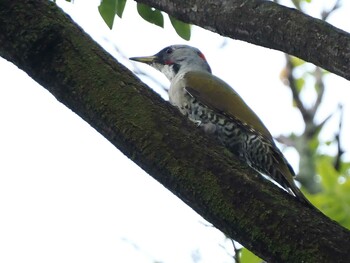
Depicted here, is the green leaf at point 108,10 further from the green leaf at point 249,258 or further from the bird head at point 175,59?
the bird head at point 175,59

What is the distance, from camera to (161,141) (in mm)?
2410

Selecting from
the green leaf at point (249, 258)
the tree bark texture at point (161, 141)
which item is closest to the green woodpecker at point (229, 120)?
the green leaf at point (249, 258)

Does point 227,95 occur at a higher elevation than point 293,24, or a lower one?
higher

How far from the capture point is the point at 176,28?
368 centimetres

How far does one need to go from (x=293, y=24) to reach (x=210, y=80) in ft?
9.38

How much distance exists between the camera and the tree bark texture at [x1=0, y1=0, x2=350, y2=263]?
87.0 inches

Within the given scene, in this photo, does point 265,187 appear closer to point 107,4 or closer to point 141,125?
point 141,125

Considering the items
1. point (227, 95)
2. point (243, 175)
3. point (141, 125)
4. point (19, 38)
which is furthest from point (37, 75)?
point (227, 95)

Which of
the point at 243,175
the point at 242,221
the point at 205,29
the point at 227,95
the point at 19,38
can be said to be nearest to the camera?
the point at 242,221

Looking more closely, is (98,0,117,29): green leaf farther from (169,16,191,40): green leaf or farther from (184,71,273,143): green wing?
(184,71,273,143): green wing

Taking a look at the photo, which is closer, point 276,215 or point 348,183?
point 276,215

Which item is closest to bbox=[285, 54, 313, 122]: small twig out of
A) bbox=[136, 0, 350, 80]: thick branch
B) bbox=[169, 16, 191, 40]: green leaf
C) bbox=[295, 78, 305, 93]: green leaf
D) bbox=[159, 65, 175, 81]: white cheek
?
bbox=[295, 78, 305, 93]: green leaf

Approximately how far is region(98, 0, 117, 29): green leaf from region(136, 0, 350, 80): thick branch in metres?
0.44

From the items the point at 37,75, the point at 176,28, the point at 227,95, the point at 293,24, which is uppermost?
the point at 227,95
